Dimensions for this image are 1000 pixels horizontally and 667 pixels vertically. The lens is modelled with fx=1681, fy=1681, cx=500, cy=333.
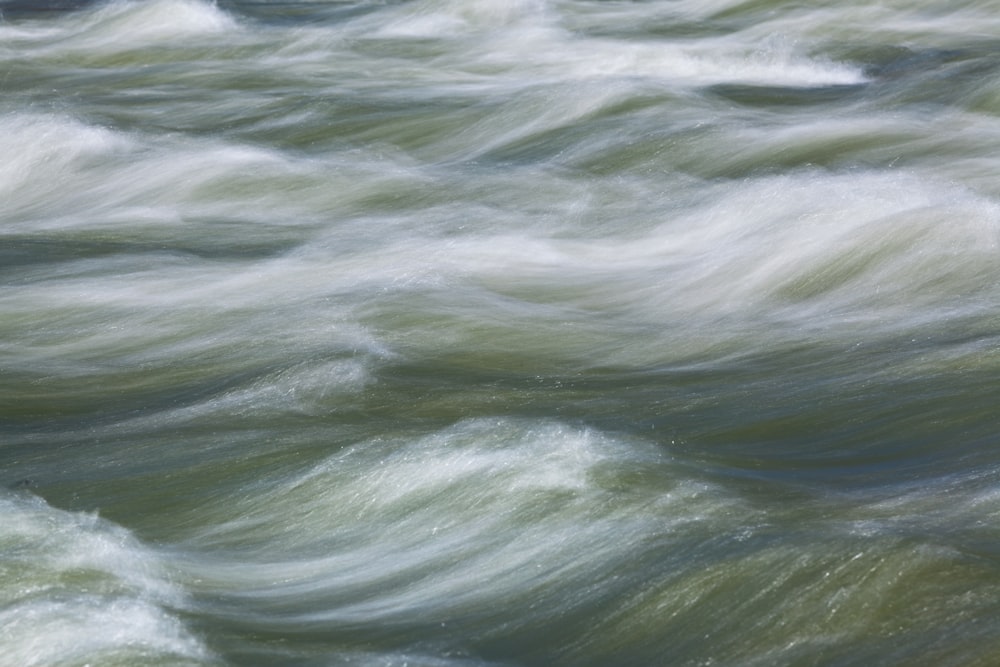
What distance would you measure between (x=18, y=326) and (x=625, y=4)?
8.71 meters

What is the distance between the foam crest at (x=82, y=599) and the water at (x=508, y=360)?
0.01 meters

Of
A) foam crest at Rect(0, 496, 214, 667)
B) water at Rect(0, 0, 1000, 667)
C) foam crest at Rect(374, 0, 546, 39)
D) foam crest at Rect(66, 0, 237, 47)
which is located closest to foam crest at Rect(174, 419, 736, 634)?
water at Rect(0, 0, 1000, 667)

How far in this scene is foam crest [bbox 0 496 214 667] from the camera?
3.60 m

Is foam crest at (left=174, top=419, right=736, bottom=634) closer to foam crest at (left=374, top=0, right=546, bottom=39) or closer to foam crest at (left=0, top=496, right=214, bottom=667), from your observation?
foam crest at (left=0, top=496, right=214, bottom=667)

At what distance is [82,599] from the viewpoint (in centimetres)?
379

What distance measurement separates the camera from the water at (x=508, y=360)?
3877 mm

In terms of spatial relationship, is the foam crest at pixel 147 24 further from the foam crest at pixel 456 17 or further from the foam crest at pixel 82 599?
the foam crest at pixel 82 599

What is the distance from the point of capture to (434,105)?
10359 millimetres

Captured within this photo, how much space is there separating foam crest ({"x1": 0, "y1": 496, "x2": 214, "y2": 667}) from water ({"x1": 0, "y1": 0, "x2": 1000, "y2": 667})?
1 cm

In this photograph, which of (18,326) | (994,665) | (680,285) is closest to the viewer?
(994,665)

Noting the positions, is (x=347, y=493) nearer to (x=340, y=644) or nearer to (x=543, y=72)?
(x=340, y=644)

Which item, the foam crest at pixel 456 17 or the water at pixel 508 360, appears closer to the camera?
the water at pixel 508 360

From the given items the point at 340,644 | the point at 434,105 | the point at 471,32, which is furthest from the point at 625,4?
the point at 340,644

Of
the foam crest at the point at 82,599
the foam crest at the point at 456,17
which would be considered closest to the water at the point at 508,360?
the foam crest at the point at 82,599
